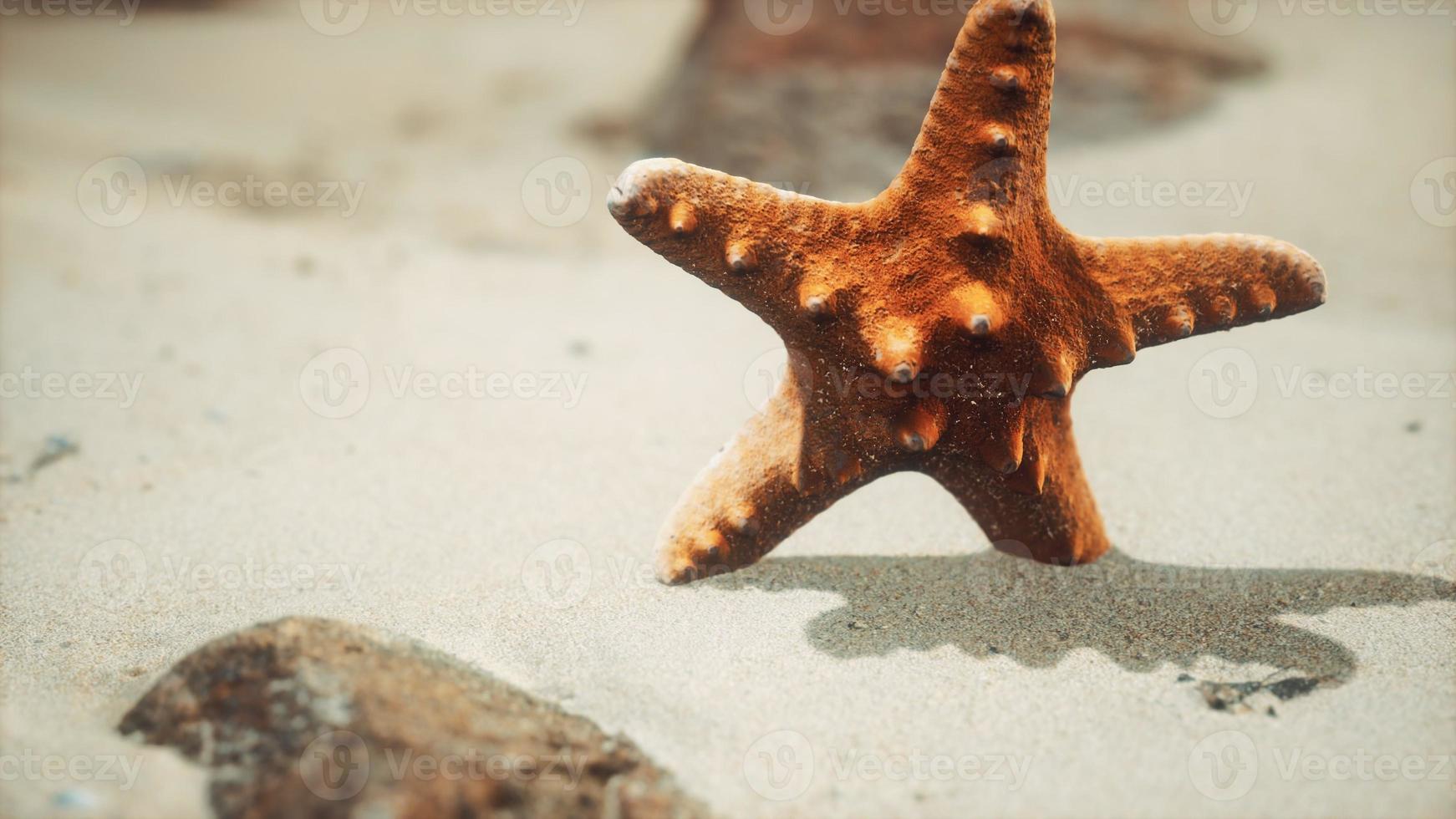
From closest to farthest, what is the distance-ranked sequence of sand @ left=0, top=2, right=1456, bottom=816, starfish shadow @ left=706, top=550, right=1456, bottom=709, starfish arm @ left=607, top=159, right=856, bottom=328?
1. sand @ left=0, top=2, right=1456, bottom=816
2. starfish arm @ left=607, top=159, right=856, bottom=328
3. starfish shadow @ left=706, top=550, right=1456, bottom=709

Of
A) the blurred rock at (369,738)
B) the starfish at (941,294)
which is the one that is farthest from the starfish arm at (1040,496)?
the blurred rock at (369,738)

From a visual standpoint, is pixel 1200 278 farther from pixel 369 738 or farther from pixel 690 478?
pixel 369 738

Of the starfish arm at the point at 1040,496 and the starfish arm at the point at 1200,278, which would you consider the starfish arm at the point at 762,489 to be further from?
the starfish arm at the point at 1200,278

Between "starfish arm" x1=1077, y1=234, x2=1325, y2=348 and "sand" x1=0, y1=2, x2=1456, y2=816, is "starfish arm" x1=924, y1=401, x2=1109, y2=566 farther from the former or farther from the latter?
"starfish arm" x1=1077, y1=234, x2=1325, y2=348

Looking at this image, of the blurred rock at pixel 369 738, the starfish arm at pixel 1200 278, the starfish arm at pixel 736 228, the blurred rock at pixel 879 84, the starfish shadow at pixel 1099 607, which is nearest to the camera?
the blurred rock at pixel 369 738

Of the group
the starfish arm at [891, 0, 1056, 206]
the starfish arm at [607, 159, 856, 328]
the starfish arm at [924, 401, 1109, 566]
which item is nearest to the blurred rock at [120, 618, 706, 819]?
the starfish arm at [607, 159, 856, 328]

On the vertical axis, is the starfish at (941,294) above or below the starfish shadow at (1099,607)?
above
